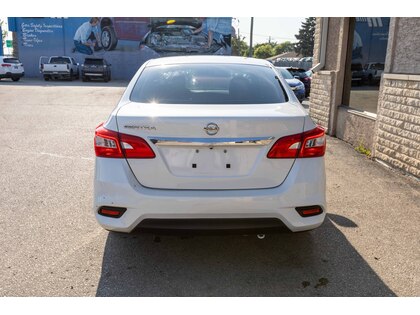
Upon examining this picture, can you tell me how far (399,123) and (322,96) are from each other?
349cm

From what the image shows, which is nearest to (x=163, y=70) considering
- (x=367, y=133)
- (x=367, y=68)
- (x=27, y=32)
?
(x=367, y=133)

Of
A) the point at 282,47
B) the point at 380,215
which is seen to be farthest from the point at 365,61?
the point at 282,47

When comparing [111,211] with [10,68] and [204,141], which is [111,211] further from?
[10,68]

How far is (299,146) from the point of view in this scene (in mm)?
2879

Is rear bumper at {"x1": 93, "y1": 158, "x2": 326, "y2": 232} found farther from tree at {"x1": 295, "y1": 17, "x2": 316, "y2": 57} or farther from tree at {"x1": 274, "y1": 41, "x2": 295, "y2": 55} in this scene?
tree at {"x1": 274, "y1": 41, "x2": 295, "y2": 55}

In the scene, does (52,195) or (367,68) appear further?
(367,68)

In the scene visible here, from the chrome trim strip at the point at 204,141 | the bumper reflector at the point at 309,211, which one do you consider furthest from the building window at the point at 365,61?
the chrome trim strip at the point at 204,141

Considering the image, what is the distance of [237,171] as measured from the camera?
111 inches

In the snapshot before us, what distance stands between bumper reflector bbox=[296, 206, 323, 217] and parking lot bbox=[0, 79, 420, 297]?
0.52 metres

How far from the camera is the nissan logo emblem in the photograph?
275cm

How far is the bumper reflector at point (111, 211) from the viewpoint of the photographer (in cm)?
287

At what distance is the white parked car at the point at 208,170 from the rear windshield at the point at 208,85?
0.35 meters

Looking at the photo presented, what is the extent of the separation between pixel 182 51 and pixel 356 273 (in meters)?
30.7

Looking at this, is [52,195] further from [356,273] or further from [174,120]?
[356,273]
